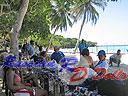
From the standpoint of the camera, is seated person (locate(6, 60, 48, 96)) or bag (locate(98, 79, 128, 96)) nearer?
seated person (locate(6, 60, 48, 96))

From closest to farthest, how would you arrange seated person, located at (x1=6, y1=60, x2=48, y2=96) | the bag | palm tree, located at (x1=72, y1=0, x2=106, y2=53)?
seated person, located at (x1=6, y1=60, x2=48, y2=96) → the bag → palm tree, located at (x1=72, y1=0, x2=106, y2=53)

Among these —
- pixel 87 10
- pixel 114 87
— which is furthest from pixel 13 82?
pixel 87 10

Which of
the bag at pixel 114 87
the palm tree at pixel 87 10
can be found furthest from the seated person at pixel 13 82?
the palm tree at pixel 87 10

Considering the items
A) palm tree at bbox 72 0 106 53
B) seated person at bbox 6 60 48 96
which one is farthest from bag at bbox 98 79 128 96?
palm tree at bbox 72 0 106 53

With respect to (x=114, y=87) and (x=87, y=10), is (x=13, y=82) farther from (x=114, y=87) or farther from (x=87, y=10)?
(x=87, y=10)

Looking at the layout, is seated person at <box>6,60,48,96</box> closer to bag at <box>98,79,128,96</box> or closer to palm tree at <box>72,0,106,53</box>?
bag at <box>98,79,128,96</box>

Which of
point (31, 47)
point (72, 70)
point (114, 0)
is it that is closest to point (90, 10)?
point (31, 47)

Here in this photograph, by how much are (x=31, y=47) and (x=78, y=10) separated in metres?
36.3

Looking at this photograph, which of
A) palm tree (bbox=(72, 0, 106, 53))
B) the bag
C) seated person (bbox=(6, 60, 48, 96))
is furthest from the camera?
palm tree (bbox=(72, 0, 106, 53))

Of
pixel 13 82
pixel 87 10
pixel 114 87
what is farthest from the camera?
pixel 87 10

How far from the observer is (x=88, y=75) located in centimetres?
704

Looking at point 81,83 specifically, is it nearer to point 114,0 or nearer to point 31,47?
point 114,0

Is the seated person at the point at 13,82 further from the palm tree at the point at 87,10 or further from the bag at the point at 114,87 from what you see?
the palm tree at the point at 87,10

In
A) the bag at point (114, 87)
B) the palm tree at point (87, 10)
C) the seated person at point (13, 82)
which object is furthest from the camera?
the palm tree at point (87, 10)
